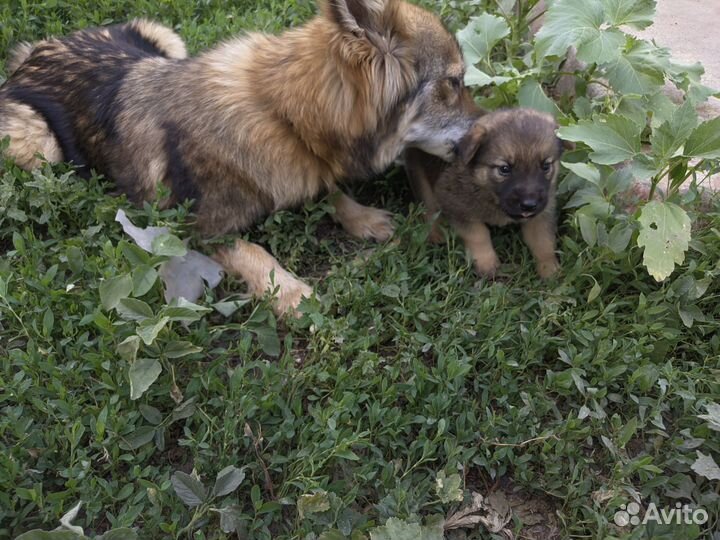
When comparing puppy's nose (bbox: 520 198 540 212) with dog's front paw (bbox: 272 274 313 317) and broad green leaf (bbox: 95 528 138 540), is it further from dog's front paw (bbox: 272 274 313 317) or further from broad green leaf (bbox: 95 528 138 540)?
broad green leaf (bbox: 95 528 138 540)

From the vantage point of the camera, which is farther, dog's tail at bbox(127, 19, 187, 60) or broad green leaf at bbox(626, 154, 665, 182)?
dog's tail at bbox(127, 19, 187, 60)

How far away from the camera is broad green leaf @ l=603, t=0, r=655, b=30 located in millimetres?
3045

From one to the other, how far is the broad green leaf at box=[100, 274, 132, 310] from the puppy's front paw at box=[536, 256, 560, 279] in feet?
6.28

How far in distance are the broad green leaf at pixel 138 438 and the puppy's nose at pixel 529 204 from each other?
1.84m

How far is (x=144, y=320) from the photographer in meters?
2.31

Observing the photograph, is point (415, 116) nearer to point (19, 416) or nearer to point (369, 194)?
point (369, 194)

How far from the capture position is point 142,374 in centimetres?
229

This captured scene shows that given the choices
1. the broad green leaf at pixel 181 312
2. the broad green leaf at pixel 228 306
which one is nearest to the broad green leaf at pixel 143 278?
the broad green leaf at pixel 181 312

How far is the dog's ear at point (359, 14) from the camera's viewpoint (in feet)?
8.00

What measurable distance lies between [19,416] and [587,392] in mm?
2199

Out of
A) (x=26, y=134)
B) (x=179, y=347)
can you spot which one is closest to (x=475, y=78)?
(x=179, y=347)

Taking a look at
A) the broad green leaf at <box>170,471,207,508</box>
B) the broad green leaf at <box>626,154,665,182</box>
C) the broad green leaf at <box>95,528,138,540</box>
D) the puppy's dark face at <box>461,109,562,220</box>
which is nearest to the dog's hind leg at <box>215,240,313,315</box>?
the broad green leaf at <box>170,471,207,508</box>

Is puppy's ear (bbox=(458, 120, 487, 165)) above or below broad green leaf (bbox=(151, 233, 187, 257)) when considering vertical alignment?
above

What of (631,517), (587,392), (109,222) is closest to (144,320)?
(109,222)
